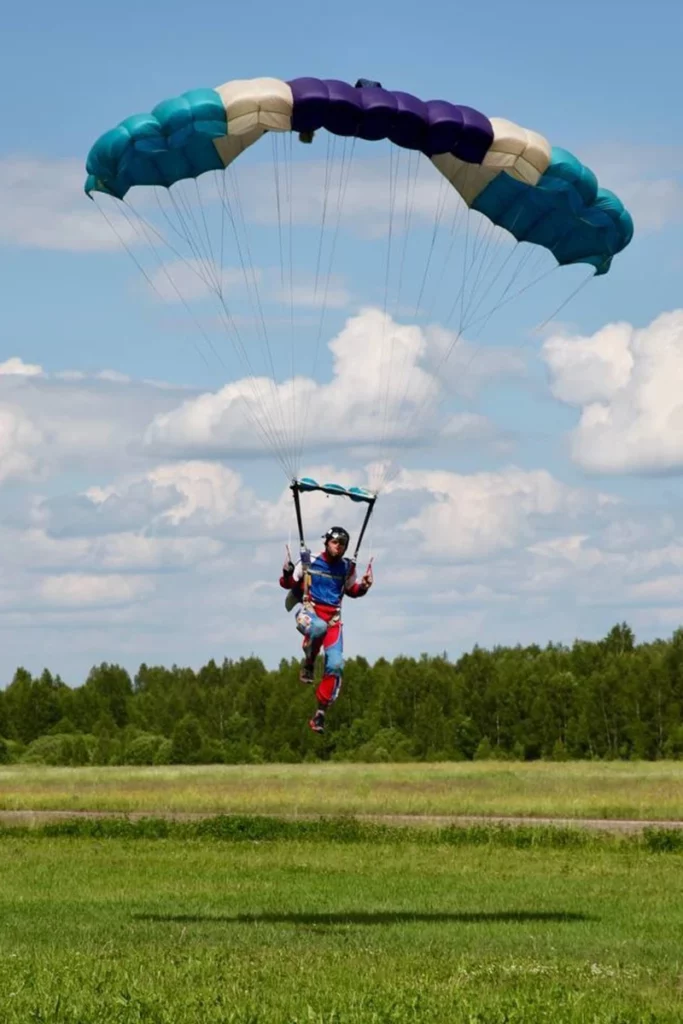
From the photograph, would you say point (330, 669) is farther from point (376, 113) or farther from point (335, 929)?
point (376, 113)

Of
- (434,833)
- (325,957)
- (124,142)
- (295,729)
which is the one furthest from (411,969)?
(295,729)

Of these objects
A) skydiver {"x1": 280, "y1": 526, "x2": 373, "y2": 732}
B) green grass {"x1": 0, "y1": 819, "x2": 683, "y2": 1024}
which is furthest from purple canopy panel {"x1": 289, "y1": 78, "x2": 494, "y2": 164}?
green grass {"x1": 0, "y1": 819, "x2": 683, "y2": 1024}

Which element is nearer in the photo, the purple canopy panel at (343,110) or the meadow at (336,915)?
the meadow at (336,915)

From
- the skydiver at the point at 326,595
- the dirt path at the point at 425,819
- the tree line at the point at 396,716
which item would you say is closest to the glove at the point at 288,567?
the skydiver at the point at 326,595

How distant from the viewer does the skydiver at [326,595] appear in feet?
69.1

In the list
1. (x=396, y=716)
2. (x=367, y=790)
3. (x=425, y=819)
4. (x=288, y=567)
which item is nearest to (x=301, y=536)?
(x=288, y=567)

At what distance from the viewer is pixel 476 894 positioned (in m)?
26.8

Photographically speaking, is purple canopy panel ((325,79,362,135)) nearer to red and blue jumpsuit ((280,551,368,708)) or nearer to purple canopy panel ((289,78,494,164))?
purple canopy panel ((289,78,494,164))

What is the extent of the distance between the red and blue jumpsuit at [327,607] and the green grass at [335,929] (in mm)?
3324

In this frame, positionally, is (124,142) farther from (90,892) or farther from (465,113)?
(90,892)

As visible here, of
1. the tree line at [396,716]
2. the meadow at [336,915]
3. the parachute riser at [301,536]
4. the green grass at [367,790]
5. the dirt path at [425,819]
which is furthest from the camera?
the tree line at [396,716]

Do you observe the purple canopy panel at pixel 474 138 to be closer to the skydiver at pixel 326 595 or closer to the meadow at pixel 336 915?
the skydiver at pixel 326 595

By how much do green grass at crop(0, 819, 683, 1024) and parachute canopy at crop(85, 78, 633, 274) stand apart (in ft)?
31.8

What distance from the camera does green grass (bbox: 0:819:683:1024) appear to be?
14672 millimetres
